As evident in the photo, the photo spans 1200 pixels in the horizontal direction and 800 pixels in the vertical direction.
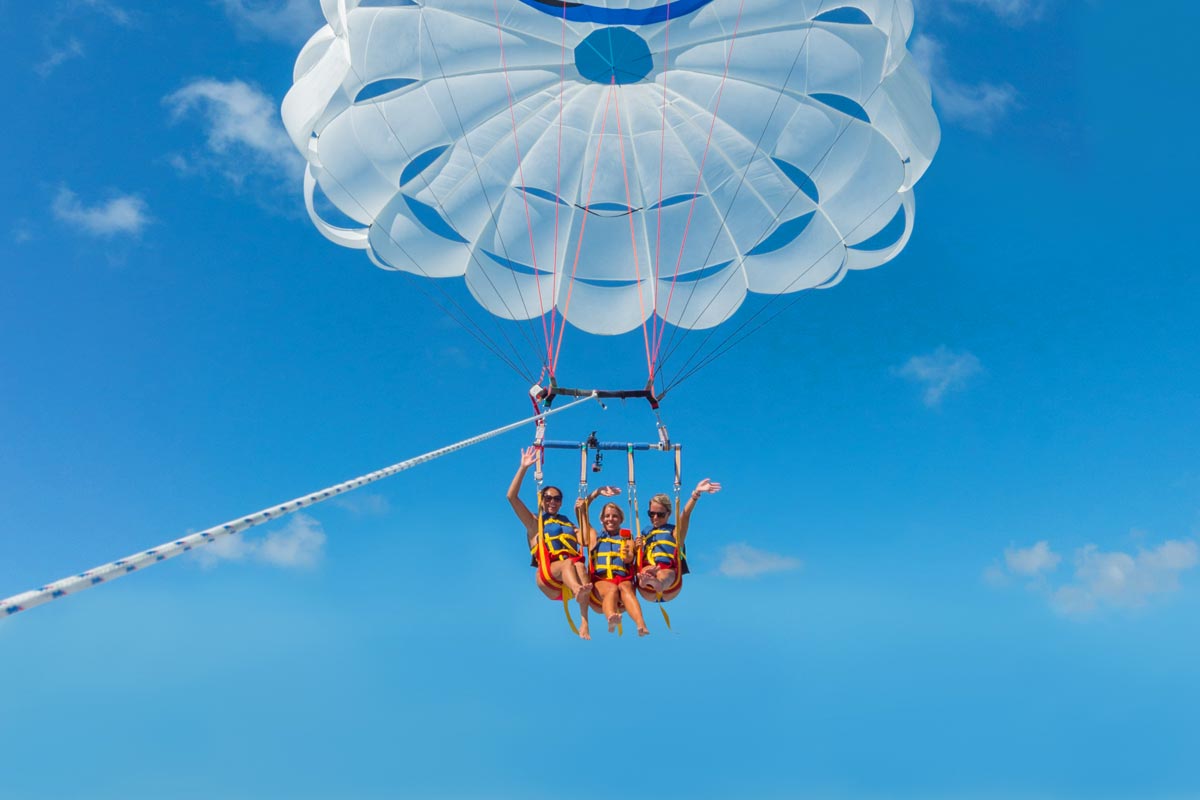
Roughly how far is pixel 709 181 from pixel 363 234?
13.2ft

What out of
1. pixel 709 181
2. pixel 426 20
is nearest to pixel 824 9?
pixel 709 181

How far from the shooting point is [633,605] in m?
8.23

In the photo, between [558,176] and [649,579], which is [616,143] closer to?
[558,176]

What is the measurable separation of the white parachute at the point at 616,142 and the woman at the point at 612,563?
3.49m


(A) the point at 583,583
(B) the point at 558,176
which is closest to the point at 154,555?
(A) the point at 583,583

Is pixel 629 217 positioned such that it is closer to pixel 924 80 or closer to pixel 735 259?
pixel 735 259

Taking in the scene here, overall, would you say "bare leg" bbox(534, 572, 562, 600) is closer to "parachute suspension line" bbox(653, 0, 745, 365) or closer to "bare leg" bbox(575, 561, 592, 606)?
"bare leg" bbox(575, 561, 592, 606)

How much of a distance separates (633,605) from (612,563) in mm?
480

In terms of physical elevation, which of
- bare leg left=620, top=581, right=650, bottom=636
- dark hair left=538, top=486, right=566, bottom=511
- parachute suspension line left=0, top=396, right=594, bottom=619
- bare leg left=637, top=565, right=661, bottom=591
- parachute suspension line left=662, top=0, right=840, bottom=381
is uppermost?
parachute suspension line left=662, top=0, right=840, bottom=381

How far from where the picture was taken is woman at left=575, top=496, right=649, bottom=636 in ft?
26.9

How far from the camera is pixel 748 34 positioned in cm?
1023

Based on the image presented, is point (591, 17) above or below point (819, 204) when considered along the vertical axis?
above

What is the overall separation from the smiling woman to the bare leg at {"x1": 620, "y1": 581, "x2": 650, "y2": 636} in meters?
2.91

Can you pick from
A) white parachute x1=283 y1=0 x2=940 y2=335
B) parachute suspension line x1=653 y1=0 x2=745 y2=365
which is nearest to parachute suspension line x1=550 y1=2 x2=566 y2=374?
white parachute x1=283 y1=0 x2=940 y2=335
